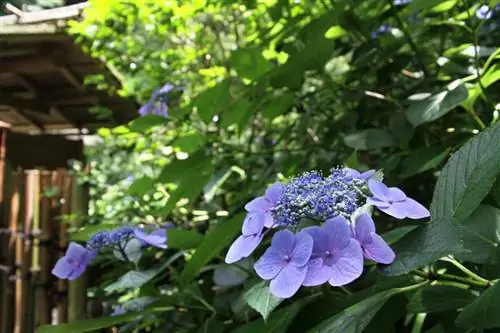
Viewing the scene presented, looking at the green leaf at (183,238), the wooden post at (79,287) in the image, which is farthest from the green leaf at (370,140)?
the wooden post at (79,287)

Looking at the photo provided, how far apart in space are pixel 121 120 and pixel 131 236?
205 centimetres

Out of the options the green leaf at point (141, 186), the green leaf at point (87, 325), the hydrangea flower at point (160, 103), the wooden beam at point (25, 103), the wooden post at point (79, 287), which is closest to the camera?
the green leaf at point (87, 325)

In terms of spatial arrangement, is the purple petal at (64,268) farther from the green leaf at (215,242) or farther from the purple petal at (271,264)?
the purple petal at (271,264)

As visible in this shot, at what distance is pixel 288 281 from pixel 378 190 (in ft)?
0.45

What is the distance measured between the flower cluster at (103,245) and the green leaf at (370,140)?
0.43 meters

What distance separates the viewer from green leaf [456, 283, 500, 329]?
0.67 meters

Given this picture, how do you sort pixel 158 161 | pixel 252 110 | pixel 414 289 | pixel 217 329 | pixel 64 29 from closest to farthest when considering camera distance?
pixel 414 289 → pixel 217 329 → pixel 252 110 → pixel 158 161 → pixel 64 29

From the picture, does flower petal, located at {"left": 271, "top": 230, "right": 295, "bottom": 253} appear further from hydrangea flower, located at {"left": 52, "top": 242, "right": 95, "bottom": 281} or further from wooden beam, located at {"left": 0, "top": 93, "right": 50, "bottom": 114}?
wooden beam, located at {"left": 0, "top": 93, "right": 50, "bottom": 114}

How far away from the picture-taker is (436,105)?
3.90ft

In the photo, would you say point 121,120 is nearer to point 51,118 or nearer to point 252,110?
point 51,118

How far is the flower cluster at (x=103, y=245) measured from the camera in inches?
42.6

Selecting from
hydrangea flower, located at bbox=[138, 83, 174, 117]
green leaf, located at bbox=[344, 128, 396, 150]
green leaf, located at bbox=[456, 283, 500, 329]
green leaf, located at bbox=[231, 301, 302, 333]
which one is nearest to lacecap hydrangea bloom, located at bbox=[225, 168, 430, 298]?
green leaf, located at bbox=[456, 283, 500, 329]

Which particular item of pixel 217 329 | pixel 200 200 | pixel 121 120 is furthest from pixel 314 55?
pixel 121 120

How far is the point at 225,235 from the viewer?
2.80 feet
